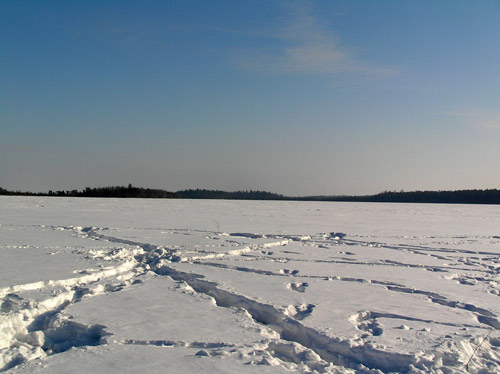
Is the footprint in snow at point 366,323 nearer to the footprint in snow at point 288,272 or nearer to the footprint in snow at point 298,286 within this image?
the footprint in snow at point 298,286

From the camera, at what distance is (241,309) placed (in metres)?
3.72

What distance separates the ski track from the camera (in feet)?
9.05

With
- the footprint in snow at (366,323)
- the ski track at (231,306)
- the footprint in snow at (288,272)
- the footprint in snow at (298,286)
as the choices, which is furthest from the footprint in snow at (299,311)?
the footprint in snow at (288,272)

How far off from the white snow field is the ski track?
11 mm

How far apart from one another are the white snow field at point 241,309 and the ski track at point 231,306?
11 mm

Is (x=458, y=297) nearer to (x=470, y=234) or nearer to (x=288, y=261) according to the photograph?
(x=288, y=261)

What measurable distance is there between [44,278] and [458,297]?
13.4 feet

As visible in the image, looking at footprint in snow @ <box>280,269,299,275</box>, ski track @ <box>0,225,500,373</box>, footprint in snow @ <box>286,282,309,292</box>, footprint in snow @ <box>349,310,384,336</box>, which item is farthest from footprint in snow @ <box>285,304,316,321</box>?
footprint in snow @ <box>280,269,299,275</box>

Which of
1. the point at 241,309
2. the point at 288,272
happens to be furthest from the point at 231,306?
the point at 288,272

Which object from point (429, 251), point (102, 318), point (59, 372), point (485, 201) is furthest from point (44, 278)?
point (485, 201)

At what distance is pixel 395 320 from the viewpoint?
351cm

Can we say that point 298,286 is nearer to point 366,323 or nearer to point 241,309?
point 241,309

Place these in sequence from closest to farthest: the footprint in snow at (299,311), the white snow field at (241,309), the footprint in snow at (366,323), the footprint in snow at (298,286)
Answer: the white snow field at (241,309) < the footprint in snow at (366,323) < the footprint in snow at (299,311) < the footprint in snow at (298,286)

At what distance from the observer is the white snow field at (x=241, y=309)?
8.79ft
